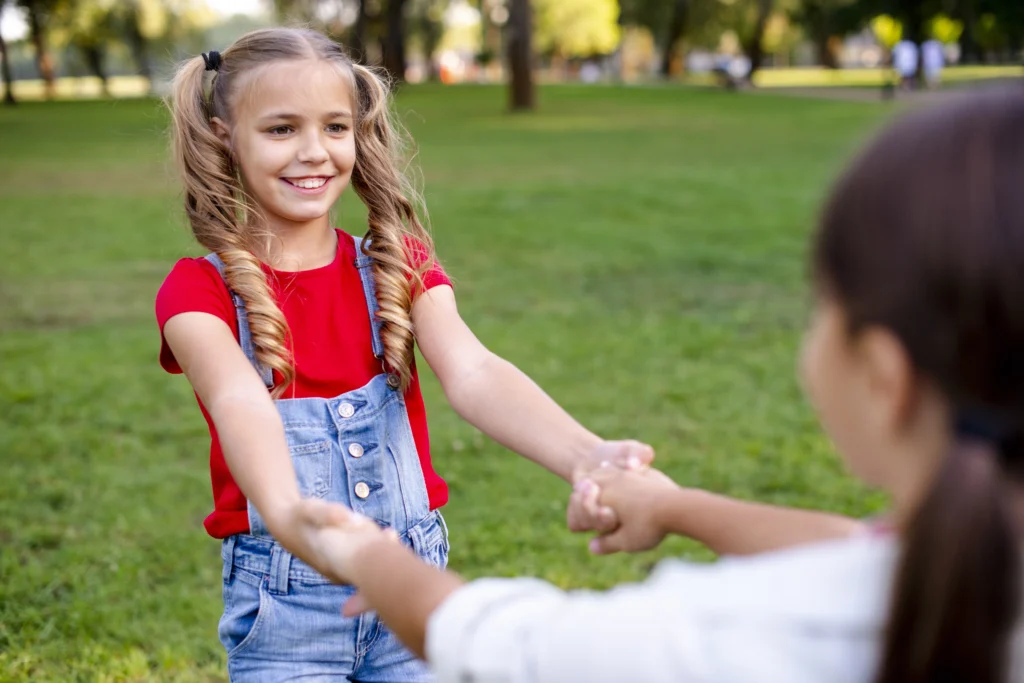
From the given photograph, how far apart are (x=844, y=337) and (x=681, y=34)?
5659 centimetres

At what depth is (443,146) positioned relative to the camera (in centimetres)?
2158

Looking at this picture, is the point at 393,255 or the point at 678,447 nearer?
the point at 393,255

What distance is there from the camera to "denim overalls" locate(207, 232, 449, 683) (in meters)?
2.27

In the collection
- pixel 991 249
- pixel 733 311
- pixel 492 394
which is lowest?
pixel 733 311

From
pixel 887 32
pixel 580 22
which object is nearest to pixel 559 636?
pixel 887 32

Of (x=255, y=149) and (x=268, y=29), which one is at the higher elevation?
(x=268, y=29)

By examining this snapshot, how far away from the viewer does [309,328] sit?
2.37m

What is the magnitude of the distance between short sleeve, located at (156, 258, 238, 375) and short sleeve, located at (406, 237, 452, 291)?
1.37 feet

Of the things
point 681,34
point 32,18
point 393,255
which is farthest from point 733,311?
point 681,34

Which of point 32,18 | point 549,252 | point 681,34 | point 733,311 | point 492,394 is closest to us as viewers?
point 492,394

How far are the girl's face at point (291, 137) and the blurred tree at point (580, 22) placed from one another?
6977 centimetres

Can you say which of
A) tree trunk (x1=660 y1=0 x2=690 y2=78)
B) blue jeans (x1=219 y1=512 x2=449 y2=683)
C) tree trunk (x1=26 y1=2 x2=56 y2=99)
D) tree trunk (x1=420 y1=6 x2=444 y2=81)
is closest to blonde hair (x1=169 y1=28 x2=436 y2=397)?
blue jeans (x1=219 y1=512 x2=449 y2=683)

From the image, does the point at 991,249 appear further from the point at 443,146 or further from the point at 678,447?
the point at 443,146

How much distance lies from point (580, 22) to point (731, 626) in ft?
237
